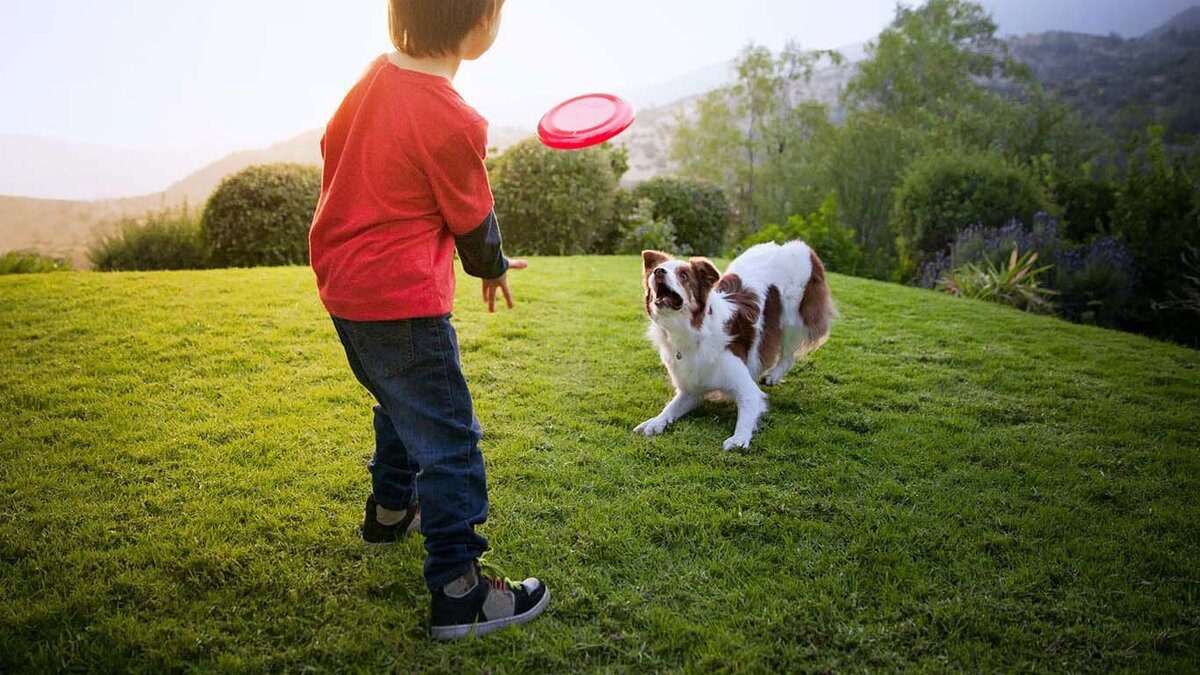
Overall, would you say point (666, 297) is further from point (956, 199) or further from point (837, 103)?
point (837, 103)

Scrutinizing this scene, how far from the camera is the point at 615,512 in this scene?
298 cm

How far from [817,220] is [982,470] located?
786 cm

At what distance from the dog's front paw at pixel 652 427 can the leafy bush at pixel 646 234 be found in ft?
22.6

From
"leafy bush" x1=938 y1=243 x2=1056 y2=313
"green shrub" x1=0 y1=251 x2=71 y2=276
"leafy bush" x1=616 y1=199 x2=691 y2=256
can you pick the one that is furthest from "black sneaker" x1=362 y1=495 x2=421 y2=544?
"leafy bush" x1=616 y1=199 x2=691 y2=256

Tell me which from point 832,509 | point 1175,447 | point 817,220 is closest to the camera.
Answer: point 832,509

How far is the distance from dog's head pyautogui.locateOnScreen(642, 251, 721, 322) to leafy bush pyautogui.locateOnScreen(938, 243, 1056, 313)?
554 cm

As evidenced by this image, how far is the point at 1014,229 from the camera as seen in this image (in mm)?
8812

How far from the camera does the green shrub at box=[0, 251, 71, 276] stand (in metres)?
7.41

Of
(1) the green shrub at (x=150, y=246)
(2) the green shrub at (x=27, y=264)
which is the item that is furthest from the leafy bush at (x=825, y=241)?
(2) the green shrub at (x=27, y=264)

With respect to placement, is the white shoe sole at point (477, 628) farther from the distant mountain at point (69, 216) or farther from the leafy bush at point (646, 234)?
the leafy bush at point (646, 234)

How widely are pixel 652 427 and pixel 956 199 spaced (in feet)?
28.2

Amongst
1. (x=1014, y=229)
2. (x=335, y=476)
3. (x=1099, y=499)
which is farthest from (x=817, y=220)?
(x=335, y=476)

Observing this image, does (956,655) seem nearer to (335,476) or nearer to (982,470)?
(982,470)

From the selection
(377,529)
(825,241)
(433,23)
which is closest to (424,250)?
(433,23)
